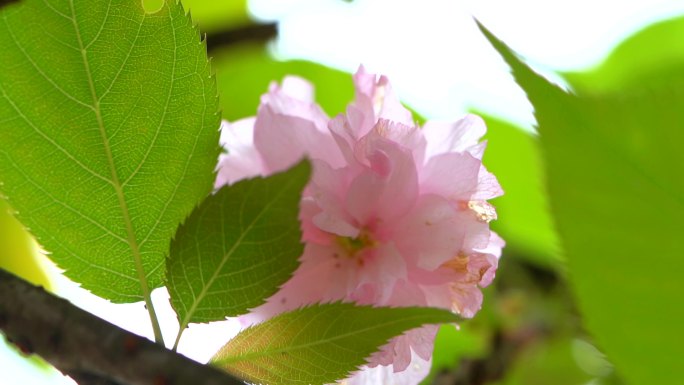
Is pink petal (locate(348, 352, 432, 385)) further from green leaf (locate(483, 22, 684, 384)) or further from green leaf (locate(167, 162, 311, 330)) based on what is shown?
green leaf (locate(483, 22, 684, 384))

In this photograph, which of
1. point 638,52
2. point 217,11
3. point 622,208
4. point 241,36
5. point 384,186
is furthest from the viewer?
point 638,52

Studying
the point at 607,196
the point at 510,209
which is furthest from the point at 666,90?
the point at 510,209

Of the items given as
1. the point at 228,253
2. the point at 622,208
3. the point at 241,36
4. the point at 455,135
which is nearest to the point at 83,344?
the point at 228,253

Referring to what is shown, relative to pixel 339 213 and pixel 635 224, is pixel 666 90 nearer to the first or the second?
pixel 635 224

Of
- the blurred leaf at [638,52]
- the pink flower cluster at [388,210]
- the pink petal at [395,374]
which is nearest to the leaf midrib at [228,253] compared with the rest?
the pink flower cluster at [388,210]

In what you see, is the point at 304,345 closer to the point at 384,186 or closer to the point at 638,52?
the point at 384,186

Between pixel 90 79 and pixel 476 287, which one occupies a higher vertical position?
pixel 90 79

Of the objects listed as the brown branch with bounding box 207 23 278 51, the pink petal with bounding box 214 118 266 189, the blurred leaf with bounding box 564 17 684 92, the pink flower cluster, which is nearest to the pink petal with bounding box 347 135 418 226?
the pink flower cluster
